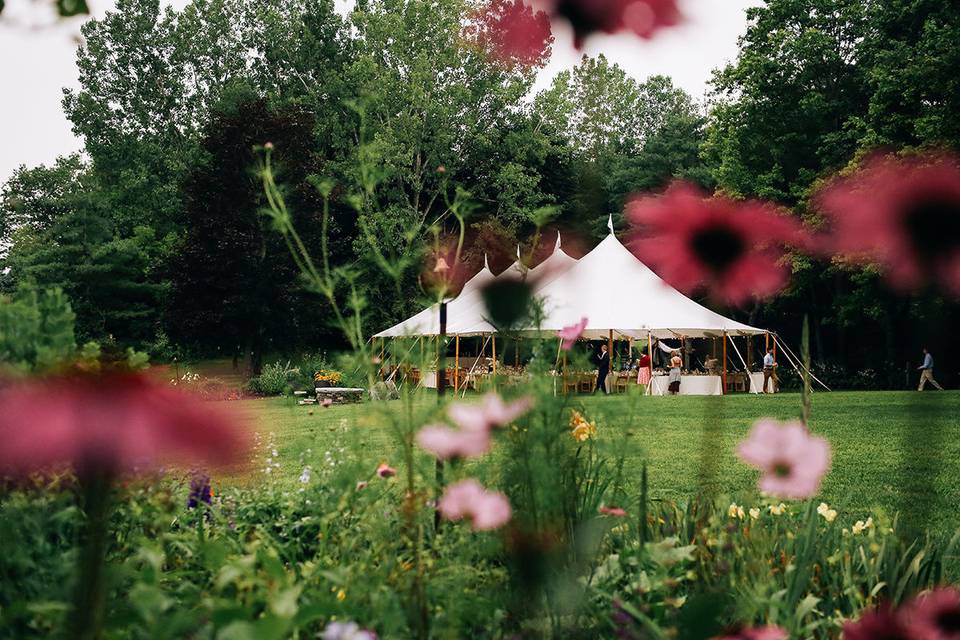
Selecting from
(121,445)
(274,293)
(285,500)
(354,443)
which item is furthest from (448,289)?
(274,293)

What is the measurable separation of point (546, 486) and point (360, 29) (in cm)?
2448

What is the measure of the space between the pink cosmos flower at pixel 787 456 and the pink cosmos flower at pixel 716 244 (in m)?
0.16

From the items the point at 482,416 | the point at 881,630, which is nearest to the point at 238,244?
the point at 482,416

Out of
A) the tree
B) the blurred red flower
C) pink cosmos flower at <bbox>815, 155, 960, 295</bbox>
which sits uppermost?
the tree

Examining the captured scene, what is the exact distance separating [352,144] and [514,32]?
23076 mm

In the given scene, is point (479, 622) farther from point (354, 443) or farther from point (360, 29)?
point (360, 29)

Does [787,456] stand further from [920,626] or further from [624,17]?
[624,17]

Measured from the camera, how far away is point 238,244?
2278 centimetres

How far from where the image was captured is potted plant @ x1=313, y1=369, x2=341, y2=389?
658 inches

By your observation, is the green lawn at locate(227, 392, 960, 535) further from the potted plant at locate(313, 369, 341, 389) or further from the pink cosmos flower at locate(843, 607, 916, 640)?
the potted plant at locate(313, 369, 341, 389)

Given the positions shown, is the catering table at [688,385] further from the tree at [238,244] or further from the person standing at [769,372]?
the tree at [238,244]

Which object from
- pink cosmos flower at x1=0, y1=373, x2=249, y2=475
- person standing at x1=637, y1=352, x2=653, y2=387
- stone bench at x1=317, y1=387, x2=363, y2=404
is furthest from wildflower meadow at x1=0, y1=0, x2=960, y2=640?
stone bench at x1=317, y1=387, x2=363, y2=404

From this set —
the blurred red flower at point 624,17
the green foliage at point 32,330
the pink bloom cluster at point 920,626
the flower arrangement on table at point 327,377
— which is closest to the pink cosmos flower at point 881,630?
the pink bloom cluster at point 920,626

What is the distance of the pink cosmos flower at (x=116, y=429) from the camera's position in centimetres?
58
